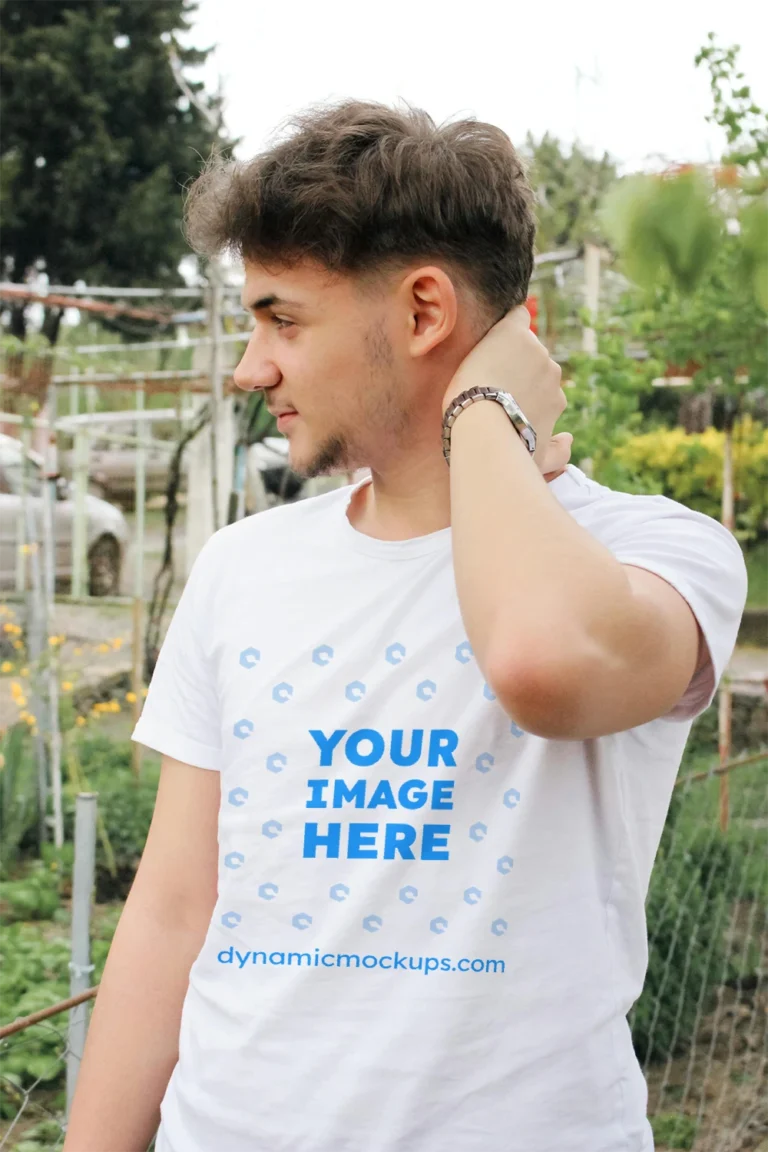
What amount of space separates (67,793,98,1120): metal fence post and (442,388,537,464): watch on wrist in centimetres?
103

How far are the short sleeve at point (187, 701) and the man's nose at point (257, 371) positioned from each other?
190mm

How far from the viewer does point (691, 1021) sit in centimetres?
338

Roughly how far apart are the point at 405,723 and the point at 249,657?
0.56 ft

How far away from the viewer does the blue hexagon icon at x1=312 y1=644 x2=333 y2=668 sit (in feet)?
3.64

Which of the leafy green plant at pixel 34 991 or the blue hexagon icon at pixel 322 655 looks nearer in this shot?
the blue hexagon icon at pixel 322 655

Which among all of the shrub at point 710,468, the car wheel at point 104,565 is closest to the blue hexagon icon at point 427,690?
the shrub at point 710,468

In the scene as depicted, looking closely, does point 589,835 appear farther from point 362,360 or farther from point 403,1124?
point 362,360

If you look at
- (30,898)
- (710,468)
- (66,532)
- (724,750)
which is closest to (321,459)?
(30,898)

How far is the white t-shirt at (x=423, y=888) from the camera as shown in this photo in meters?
1.00

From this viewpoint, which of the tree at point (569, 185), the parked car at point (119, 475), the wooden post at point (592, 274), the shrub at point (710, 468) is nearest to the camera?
the wooden post at point (592, 274)

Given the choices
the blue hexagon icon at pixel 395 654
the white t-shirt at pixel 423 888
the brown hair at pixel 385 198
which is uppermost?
the brown hair at pixel 385 198

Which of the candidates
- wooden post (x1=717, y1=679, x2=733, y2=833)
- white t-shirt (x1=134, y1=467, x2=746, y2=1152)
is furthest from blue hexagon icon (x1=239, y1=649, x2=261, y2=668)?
wooden post (x1=717, y1=679, x2=733, y2=833)

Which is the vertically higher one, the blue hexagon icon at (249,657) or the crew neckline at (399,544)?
the crew neckline at (399,544)

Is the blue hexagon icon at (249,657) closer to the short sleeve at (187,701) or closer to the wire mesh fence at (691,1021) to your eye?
the short sleeve at (187,701)
